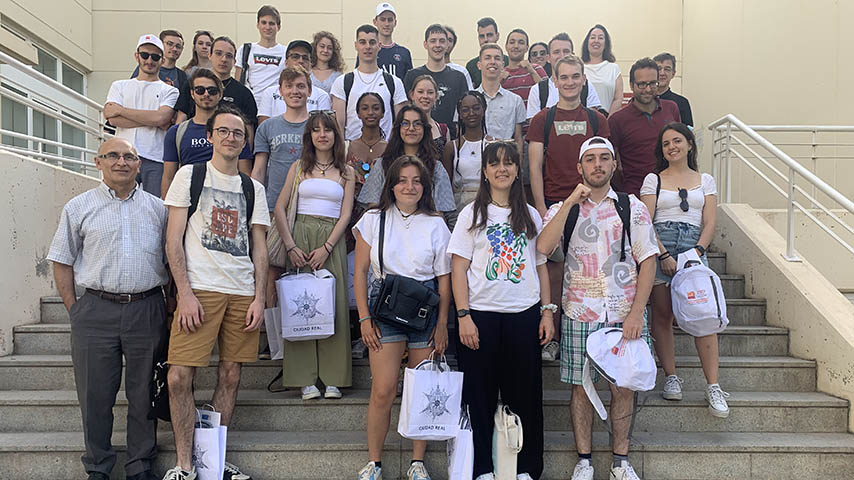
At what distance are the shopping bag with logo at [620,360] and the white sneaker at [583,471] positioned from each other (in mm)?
379

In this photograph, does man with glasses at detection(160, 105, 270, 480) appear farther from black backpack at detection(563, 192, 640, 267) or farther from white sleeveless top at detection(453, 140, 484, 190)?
black backpack at detection(563, 192, 640, 267)

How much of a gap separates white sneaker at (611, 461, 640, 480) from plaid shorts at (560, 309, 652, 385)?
546 millimetres

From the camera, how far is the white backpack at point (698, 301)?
13.3 feet

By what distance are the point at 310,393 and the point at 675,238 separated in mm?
2667

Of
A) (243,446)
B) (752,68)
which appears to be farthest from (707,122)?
(243,446)

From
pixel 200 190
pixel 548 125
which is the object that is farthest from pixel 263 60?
pixel 548 125

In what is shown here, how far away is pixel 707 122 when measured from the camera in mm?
10172

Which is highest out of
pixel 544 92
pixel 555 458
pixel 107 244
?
pixel 544 92

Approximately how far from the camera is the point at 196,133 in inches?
181

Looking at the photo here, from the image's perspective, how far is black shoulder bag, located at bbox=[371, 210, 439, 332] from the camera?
3.68 metres

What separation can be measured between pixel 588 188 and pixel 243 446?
2592mm

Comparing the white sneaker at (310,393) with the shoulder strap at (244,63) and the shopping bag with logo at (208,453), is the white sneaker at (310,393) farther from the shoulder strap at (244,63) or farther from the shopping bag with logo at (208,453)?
the shoulder strap at (244,63)

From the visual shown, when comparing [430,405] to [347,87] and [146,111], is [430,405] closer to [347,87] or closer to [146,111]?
[347,87]

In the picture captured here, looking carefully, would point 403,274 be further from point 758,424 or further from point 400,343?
point 758,424
